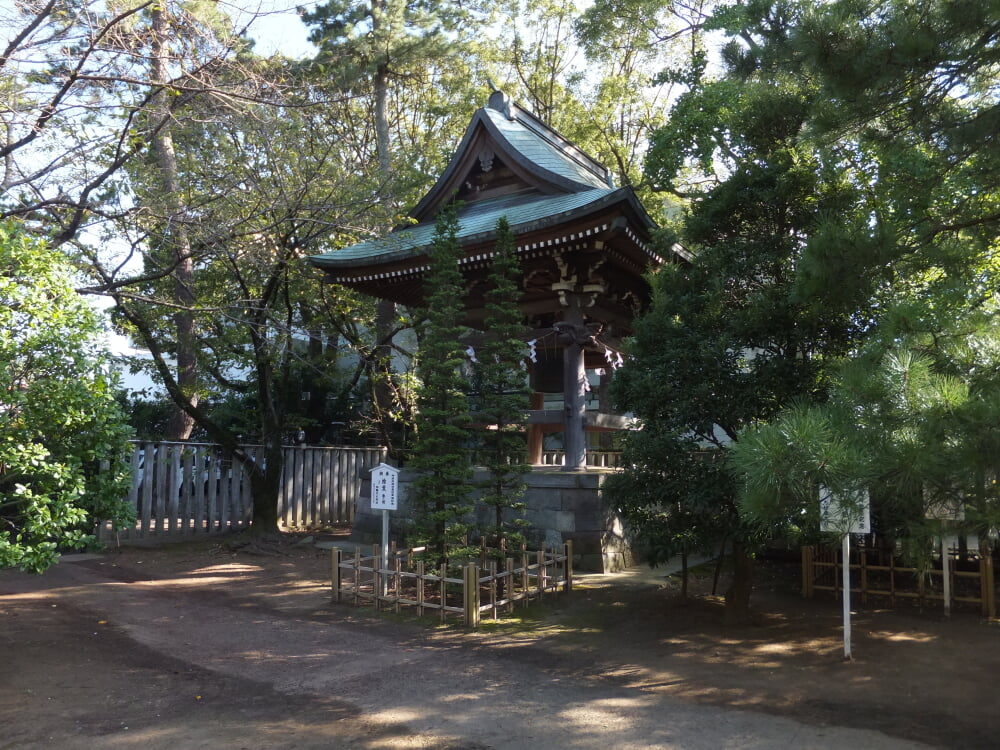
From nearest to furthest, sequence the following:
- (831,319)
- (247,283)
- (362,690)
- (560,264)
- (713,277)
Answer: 1. (362,690)
2. (831,319)
3. (713,277)
4. (560,264)
5. (247,283)

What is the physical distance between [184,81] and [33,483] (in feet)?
16.8

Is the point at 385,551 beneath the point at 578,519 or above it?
beneath

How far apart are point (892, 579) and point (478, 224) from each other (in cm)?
743

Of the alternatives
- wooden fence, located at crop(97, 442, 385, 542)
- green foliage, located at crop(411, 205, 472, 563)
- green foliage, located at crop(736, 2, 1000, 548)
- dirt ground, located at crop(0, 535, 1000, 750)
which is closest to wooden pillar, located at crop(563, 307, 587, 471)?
dirt ground, located at crop(0, 535, 1000, 750)

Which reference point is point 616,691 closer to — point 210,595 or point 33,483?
point 33,483

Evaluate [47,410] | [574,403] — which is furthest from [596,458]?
[47,410]

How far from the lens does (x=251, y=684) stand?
5.41 metres

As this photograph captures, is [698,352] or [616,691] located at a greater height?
[698,352]

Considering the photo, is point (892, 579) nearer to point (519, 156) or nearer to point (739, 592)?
point (739, 592)

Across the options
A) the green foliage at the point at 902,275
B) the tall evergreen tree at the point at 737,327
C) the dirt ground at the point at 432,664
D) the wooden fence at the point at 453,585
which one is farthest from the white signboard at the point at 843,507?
A: the wooden fence at the point at 453,585

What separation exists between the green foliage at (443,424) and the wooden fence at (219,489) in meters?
6.53

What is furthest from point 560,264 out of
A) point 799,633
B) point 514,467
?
point 799,633

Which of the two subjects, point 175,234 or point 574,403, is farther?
point 574,403

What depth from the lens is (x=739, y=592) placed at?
7266 mm
